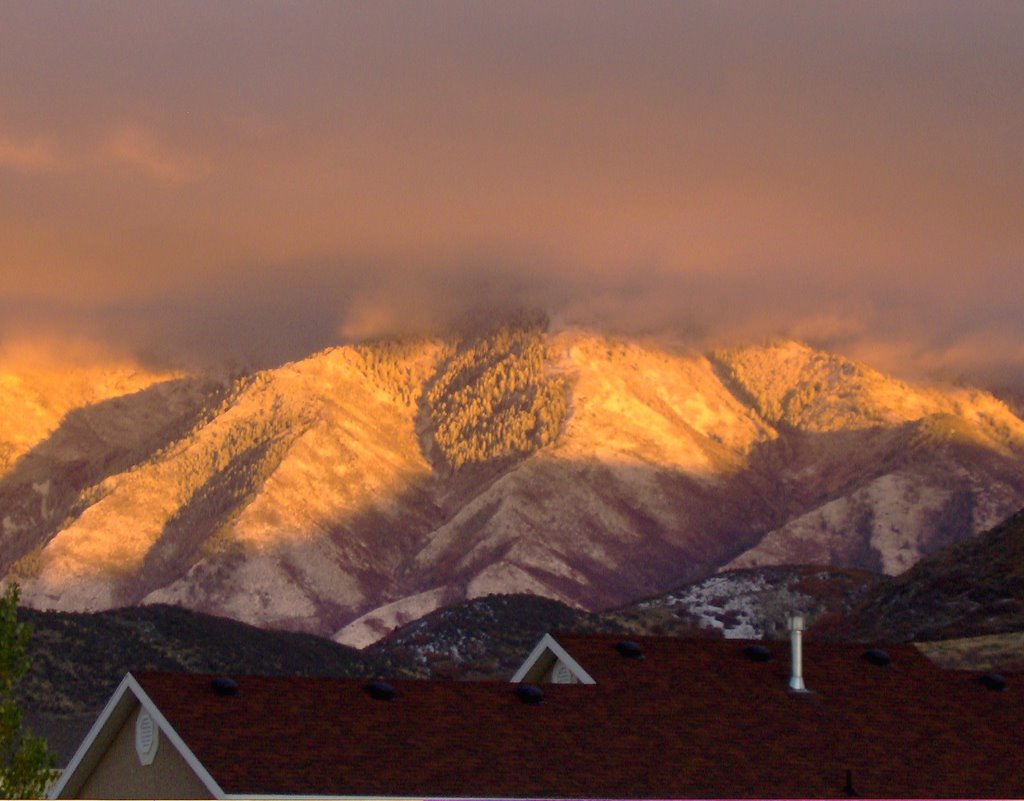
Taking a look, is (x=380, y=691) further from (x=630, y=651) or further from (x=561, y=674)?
(x=630, y=651)

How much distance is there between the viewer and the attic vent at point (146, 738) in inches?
1660

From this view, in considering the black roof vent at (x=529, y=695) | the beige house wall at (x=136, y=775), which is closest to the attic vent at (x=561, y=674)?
the black roof vent at (x=529, y=695)

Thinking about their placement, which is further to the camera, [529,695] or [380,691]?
[529,695]

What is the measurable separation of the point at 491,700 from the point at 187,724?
24.3ft

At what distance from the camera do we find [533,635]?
621 ft

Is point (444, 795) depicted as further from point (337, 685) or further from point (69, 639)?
point (69, 639)

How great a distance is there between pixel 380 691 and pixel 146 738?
502 centimetres

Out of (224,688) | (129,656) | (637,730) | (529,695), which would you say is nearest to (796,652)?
(637,730)

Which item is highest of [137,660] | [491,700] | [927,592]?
[927,592]

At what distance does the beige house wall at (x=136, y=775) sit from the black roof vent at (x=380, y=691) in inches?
187

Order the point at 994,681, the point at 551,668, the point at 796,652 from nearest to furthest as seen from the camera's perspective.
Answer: the point at 796,652 < the point at 551,668 < the point at 994,681

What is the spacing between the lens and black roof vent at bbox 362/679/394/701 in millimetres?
44312

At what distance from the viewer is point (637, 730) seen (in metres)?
46.1

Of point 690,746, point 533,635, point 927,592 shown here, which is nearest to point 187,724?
point 690,746
